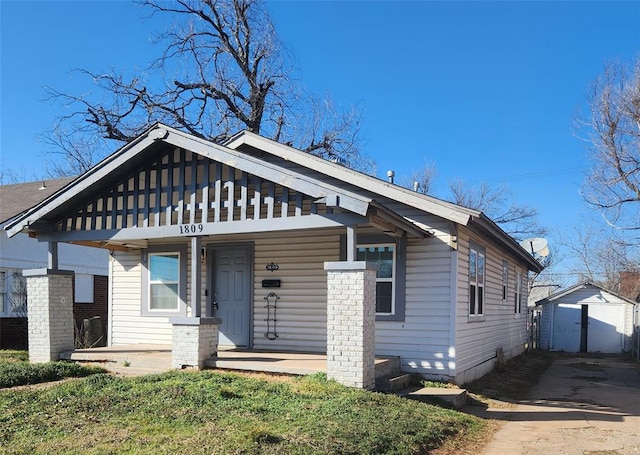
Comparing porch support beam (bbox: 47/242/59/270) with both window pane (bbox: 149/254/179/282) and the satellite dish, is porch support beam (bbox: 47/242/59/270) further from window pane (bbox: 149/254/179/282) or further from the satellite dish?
the satellite dish

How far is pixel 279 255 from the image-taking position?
1098 centimetres

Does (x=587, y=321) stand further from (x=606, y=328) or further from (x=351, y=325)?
(x=351, y=325)

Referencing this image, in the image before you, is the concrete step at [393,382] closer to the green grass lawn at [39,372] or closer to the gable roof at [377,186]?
the gable roof at [377,186]

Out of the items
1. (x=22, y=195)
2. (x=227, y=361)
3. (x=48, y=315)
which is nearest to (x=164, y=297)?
(x=48, y=315)

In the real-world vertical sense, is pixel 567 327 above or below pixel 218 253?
below

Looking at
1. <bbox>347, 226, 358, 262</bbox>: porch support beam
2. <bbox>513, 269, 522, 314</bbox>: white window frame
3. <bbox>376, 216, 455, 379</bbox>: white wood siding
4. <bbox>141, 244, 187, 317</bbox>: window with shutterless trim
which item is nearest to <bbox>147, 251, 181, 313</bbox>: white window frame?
<bbox>141, 244, 187, 317</bbox>: window with shutterless trim

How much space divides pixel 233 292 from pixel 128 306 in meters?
2.90

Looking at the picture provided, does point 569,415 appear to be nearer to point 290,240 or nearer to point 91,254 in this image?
point 290,240

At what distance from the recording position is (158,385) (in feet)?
25.3

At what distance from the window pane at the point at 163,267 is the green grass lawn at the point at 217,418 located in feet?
12.4

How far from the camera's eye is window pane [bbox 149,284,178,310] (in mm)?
11953

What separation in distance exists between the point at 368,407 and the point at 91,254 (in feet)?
51.7

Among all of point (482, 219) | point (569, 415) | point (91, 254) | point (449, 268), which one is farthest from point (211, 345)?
point (91, 254)

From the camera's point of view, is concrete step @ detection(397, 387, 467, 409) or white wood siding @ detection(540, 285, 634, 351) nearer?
concrete step @ detection(397, 387, 467, 409)
